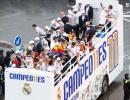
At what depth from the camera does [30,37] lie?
1497 inches

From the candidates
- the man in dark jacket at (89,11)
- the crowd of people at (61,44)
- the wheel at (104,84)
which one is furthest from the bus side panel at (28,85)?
the man in dark jacket at (89,11)

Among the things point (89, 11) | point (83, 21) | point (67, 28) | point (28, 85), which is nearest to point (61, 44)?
point (67, 28)

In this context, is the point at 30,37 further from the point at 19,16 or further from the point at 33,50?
the point at 33,50

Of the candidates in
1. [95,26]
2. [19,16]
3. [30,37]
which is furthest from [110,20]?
[19,16]

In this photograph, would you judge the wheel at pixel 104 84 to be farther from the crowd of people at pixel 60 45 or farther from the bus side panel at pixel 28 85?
the bus side panel at pixel 28 85

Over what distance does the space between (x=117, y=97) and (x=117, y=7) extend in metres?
4.33

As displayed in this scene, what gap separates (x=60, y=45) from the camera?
2545 cm

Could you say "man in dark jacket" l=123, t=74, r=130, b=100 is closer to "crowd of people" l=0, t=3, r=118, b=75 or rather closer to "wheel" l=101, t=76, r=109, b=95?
"wheel" l=101, t=76, r=109, b=95

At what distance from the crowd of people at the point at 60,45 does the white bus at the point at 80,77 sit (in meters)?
0.34

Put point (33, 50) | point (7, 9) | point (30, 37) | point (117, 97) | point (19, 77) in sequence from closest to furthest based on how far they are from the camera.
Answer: point (19, 77), point (33, 50), point (117, 97), point (30, 37), point (7, 9)

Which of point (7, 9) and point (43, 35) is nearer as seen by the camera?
point (43, 35)

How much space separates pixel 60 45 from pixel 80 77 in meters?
1.55

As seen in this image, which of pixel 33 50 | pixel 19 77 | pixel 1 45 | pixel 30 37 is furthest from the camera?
pixel 30 37

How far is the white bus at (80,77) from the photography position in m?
23.1
